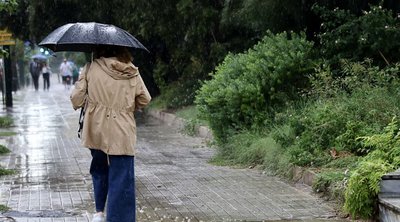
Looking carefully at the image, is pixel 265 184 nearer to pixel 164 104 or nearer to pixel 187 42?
pixel 187 42

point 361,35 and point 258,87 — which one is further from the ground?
point 361,35

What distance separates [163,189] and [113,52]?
270 centimetres

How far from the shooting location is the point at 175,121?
56.4 ft

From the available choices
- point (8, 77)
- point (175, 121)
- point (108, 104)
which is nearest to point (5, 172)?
point (108, 104)

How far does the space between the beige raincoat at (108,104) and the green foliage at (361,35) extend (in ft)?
18.3

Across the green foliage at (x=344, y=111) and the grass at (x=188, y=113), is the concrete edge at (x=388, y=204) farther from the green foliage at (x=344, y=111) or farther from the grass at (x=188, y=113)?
the grass at (x=188, y=113)

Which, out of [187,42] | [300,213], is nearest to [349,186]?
[300,213]

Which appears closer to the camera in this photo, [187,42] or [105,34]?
[105,34]

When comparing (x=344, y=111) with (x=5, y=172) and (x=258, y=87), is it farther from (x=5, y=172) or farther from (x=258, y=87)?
(x=5, y=172)

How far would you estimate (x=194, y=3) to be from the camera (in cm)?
1641

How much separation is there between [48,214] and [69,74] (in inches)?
1388

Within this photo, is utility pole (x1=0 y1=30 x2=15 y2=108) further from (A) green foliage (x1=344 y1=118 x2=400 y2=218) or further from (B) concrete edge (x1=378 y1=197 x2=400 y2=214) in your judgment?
(B) concrete edge (x1=378 y1=197 x2=400 y2=214)

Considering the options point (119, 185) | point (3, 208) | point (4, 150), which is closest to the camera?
point (119, 185)

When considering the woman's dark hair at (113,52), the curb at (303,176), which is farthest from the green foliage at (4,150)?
the woman's dark hair at (113,52)
